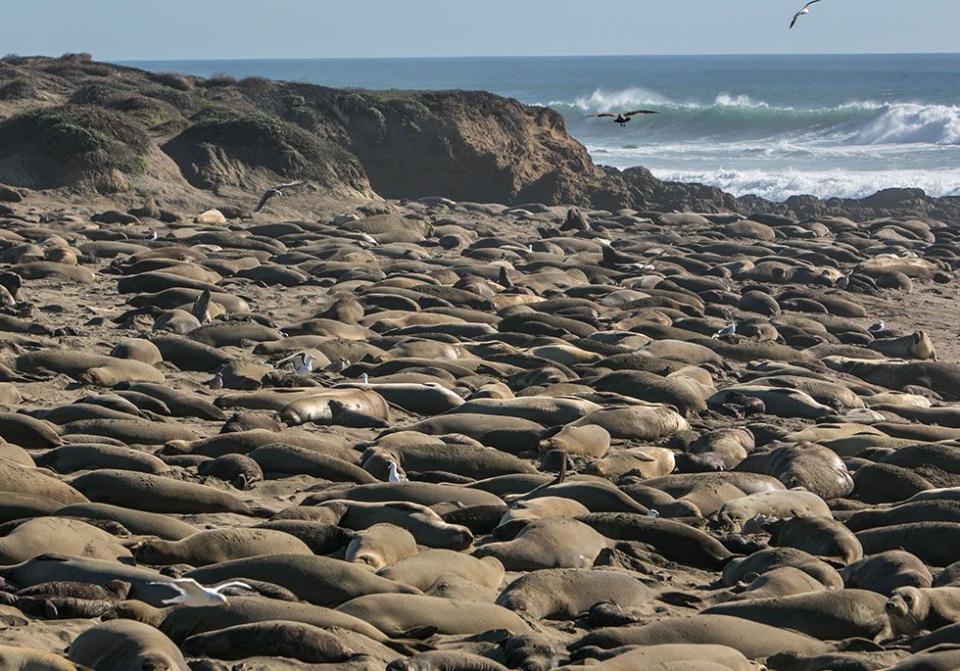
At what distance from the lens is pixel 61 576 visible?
548 cm

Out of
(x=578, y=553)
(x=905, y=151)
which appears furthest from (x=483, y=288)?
(x=905, y=151)

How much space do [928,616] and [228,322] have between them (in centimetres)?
801

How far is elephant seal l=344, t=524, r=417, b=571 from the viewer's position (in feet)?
20.2

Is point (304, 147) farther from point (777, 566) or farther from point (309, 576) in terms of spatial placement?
point (309, 576)

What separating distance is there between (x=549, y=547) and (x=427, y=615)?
1342 millimetres

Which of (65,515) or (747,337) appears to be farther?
(747,337)

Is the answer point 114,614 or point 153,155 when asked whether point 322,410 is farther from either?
point 153,155

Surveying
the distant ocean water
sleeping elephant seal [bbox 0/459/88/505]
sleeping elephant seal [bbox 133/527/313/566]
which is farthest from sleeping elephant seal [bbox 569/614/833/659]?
the distant ocean water

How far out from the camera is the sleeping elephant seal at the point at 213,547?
6027mm

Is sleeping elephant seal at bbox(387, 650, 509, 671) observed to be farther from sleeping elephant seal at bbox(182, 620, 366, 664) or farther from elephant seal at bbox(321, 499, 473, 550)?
elephant seal at bbox(321, 499, 473, 550)

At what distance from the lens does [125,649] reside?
14.7 ft

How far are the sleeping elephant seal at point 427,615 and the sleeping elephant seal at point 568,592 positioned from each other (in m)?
0.31

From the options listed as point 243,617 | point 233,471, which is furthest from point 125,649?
point 233,471

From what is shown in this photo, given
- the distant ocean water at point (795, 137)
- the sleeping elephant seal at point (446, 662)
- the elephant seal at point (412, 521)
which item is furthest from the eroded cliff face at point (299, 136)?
the sleeping elephant seal at point (446, 662)
